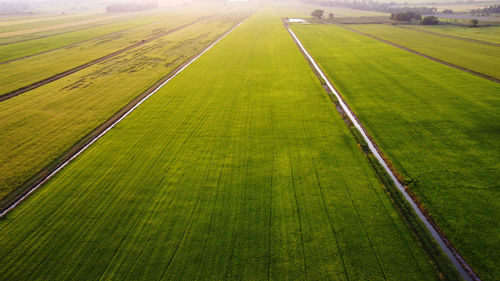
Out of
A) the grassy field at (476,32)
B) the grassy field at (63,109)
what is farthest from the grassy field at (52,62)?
the grassy field at (476,32)


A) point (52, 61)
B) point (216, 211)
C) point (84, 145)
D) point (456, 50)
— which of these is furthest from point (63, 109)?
point (456, 50)

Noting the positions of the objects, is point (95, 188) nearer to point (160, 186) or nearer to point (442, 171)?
point (160, 186)

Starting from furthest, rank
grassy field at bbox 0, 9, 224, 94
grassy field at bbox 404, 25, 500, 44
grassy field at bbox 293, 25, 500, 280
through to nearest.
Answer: grassy field at bbox 404, 25, 500, 44, grassy field at bbox 0, 9, 224, 94, grassy field at bbox 293, 25, 500, 280

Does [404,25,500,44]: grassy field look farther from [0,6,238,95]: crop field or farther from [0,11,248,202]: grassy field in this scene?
[0,6,238,95]: crop field

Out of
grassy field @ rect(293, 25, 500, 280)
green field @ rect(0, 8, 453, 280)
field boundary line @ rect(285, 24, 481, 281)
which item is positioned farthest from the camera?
grassy field @ rect(293, 25, 500, 280)

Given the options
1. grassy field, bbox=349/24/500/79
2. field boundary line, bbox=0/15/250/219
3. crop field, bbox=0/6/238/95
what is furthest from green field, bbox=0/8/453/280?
grassy field, bbox=349/24/500/79
